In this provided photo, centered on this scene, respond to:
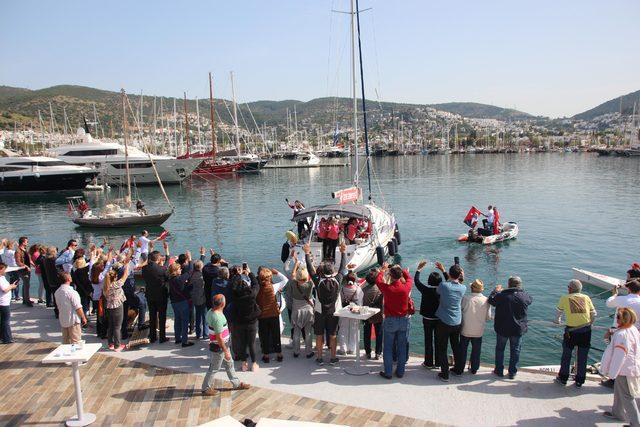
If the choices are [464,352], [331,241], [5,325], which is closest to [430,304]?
[464,352]

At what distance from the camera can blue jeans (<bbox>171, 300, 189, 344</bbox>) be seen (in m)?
8.51

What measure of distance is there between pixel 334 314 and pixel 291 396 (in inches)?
58.0

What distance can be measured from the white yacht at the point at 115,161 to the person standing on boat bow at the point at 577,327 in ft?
199

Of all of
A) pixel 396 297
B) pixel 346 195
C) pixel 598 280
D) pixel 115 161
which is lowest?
pixel 598 280

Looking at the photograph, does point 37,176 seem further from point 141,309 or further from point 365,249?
point 141,309

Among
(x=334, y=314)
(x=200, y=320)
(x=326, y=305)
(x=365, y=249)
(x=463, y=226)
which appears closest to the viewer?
(x=334, y=314)

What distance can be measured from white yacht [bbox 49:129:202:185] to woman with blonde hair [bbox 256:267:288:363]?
57885mm

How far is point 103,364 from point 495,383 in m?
6.41

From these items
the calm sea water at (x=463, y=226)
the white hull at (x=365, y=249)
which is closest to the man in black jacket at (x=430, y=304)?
the calm sea water at (x=463, y=226)

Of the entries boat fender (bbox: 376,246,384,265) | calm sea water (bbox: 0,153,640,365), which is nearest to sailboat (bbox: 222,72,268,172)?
calm sea water (bbox: 0,153,640,365)

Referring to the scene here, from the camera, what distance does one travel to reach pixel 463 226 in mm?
31094

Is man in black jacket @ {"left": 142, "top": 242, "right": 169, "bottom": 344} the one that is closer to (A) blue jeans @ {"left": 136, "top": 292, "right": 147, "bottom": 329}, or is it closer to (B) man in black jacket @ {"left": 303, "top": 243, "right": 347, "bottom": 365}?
(A) blue jeans @ {"left": 136, "top": 292, "right": 147, "bottom": 329}

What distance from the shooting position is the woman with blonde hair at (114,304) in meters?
8.28

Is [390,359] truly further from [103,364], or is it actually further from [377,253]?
[377,253]
